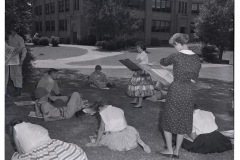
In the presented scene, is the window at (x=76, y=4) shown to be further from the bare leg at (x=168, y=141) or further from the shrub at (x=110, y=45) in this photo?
the bare leg at (x=168, y=141)

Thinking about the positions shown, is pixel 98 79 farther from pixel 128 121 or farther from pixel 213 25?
pixel 213 25

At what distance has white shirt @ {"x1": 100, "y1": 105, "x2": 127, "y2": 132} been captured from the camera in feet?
15.6

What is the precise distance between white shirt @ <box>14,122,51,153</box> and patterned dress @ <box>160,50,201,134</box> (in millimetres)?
1910

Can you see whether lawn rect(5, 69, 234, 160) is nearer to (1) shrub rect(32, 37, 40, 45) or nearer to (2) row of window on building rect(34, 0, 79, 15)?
(1) shrub rect(32, 37, 40, 45)

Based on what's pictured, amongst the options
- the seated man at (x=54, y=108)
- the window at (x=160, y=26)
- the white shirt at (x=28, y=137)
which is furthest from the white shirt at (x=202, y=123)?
the window at (x=160, y=26)

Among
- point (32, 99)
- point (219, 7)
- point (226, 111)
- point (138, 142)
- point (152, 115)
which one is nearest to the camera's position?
point (138, 142)

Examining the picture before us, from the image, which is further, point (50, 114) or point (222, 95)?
point (222, 95)

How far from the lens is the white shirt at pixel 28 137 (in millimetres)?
3559

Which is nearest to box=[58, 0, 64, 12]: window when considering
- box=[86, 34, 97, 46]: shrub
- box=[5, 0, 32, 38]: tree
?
box=[86, 34, 97, 46]: shrub

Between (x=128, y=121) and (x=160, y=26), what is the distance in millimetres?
39645

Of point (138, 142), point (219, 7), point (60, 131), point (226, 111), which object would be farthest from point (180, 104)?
point (219, 7)

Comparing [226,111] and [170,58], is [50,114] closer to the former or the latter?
[170,58]

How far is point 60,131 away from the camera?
5602mm
